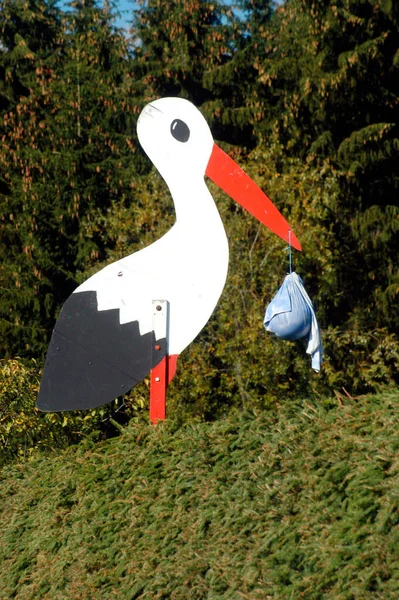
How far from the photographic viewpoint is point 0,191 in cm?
1467

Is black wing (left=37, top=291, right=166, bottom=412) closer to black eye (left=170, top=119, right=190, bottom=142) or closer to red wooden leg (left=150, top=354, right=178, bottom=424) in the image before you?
red wooden leg (left=150, top=354, right=178, bottom=424)

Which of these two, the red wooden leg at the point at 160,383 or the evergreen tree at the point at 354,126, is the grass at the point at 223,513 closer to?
the red wooden leg at the point at 160,383

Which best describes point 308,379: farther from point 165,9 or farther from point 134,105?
point 165,9

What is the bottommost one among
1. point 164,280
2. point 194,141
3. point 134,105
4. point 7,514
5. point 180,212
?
point 7,514

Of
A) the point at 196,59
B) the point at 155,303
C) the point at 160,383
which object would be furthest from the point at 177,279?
the point at 196,59

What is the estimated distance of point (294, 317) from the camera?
5.49m

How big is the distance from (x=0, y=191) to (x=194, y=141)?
377 inches

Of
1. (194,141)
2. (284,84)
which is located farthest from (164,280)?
(284,84)

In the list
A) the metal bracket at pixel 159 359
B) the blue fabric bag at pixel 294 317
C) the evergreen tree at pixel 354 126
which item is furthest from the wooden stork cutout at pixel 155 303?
the evergreen tree at pixel 354 126

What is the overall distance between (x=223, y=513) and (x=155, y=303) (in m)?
1.66

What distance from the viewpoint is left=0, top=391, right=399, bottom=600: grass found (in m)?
3.69

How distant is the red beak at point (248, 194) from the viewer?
18.3ft

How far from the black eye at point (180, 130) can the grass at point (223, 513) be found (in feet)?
6.03

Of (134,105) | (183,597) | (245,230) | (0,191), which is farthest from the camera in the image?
(0,191)
